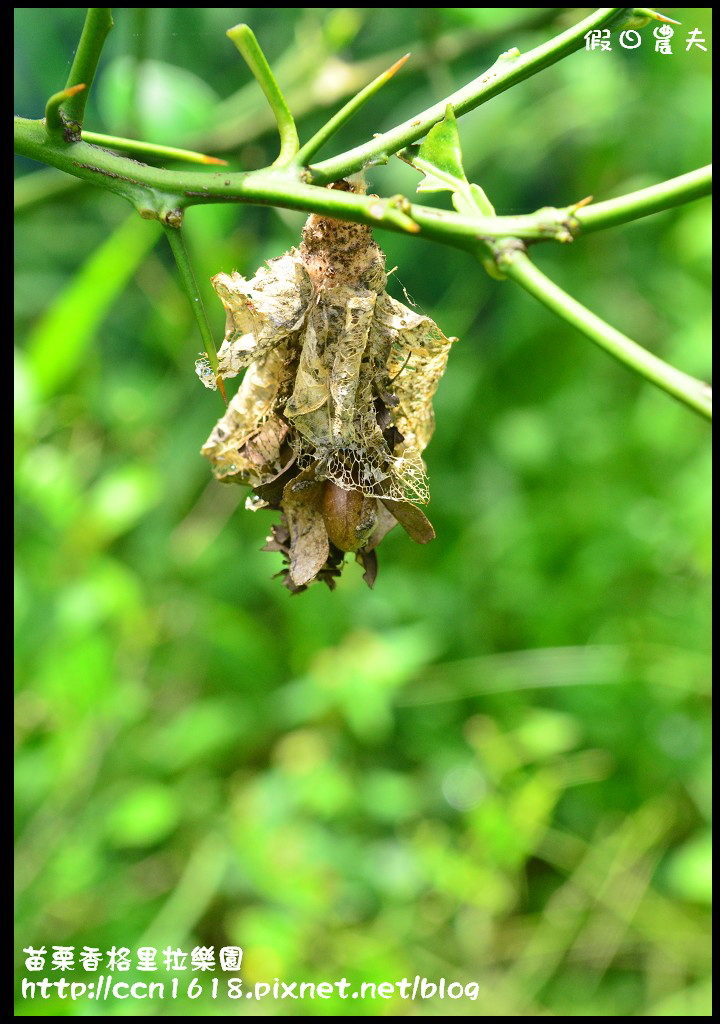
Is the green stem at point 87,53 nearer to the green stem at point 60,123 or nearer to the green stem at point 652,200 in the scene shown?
the green stem at point 60,123

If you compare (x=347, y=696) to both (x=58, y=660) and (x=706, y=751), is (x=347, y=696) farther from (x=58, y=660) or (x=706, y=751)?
(x=706, y=751)

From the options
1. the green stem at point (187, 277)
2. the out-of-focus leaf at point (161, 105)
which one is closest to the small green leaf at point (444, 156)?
the green stem at point (187, 277)

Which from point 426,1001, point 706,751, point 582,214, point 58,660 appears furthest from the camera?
point 706,751

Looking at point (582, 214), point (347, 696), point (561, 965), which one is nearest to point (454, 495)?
point (347, 696)

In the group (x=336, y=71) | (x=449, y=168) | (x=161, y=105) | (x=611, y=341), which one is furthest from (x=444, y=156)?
(x=336, y=71)

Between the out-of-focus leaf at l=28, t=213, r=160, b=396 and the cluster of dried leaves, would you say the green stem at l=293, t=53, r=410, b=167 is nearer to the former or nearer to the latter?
the cluster of dried leaves

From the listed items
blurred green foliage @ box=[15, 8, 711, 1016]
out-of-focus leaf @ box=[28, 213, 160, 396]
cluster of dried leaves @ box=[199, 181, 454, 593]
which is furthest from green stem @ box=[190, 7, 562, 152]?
cluster of dried leaves @ box=[199, 181, 454, 593]
